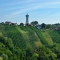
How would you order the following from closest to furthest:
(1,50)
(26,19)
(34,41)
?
(1,50) < (34,41) < (26,19)

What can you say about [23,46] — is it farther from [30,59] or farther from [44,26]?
[44,26]

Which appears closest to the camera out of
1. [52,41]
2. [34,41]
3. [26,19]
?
[34,41]

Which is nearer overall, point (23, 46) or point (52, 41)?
point (23, 46)

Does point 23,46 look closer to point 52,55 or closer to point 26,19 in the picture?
point 52,55

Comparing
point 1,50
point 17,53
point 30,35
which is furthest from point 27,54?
point 30,35

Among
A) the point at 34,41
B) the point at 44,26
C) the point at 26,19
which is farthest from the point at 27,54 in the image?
the point at 26,19

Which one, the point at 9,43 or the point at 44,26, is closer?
the point at 9,43
